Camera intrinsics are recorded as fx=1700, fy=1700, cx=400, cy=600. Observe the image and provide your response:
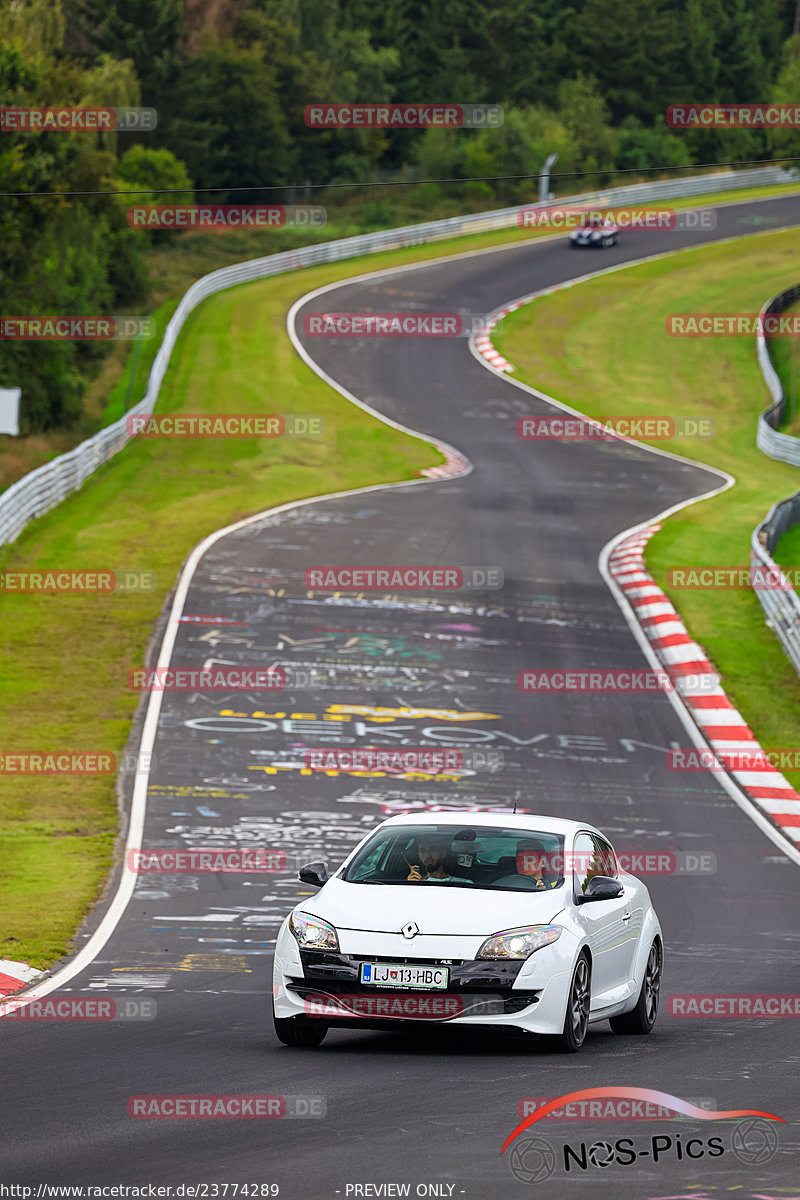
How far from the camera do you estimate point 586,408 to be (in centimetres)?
5506

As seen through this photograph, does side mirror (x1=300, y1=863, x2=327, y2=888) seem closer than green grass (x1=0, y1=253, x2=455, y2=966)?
Yes

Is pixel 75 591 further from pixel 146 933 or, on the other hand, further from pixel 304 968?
pixel 304 968

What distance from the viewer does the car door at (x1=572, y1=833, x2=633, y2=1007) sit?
1053cm

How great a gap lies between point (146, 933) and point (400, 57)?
11556 centimetres

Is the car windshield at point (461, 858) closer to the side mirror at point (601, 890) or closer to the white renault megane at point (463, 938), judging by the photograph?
the white renault megane at point (463, 938)

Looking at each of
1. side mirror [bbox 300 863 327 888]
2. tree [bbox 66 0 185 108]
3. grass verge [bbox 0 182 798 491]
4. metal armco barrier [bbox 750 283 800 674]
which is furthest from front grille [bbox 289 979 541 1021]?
tree [bbox 66 0 185 108]

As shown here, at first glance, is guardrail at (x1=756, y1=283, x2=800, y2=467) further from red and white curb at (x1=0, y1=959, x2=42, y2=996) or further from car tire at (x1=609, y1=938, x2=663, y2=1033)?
red and white curb at (x1=0, y1=959, x2=42, y2=996)

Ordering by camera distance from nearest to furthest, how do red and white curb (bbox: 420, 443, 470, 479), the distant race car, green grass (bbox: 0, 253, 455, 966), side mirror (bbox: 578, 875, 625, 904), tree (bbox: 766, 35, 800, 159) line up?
side mirror (bbox: 578, 875, 625, 904) → green grass (bbox: 0, 253, 455, 966) → red and white curb (bbox: 420, 443, 470, 479) → the distant race car → tree (bbox: 766, 35, 800, 159)

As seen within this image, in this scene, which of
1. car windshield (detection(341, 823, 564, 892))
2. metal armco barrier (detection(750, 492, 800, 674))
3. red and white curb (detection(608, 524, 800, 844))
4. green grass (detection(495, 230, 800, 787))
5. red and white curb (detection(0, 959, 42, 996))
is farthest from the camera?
green grass (detection(495, 230, 800, 787))

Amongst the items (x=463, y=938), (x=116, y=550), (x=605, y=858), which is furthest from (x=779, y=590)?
(x=463, y=938)

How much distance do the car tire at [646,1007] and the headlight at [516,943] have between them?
162 cm

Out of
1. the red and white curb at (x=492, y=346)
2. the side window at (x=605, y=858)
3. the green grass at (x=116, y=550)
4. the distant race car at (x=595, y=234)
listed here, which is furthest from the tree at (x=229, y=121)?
the side window at (x=605, y=858)

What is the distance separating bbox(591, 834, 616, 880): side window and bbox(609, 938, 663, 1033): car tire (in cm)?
59

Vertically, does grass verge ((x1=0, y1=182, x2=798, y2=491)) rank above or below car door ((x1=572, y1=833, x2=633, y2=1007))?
below
